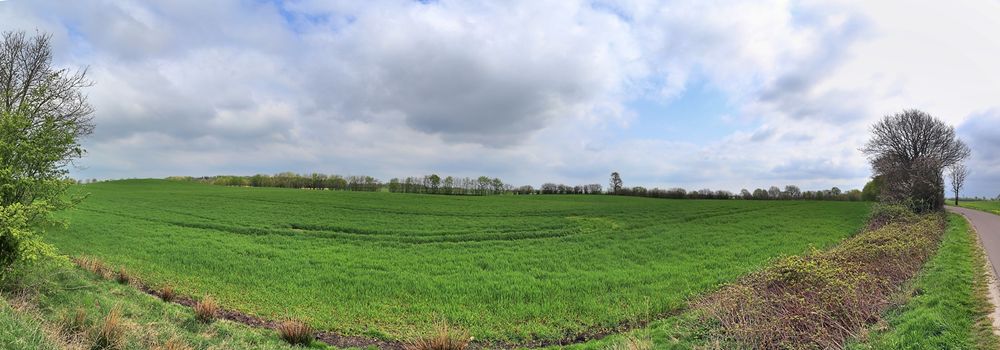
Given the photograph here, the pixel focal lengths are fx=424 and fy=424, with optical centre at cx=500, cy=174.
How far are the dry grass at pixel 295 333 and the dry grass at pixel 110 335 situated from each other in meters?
3.31

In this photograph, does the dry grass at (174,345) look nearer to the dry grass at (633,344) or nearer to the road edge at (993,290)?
the dry grass at (633,344)

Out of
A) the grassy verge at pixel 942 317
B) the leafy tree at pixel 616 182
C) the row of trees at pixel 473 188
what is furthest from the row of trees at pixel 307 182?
the grassy verge at pixel 942 317

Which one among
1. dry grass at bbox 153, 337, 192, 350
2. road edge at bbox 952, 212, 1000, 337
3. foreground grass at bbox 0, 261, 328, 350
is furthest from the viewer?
road edge at bbox 952, 212, 1000, 337

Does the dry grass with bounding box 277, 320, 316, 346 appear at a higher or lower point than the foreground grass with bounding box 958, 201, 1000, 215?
lower

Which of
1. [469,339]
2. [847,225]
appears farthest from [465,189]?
[469,339]

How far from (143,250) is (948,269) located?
33.4 meters

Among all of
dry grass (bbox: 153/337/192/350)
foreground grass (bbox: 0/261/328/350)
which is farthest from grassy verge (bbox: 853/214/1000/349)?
dry grass (bbox: 153/337/192/350)

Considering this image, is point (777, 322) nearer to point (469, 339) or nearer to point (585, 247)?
point (469, 339)

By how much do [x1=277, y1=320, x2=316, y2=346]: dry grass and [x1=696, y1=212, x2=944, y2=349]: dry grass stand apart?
10015 mm

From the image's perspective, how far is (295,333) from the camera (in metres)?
10.9

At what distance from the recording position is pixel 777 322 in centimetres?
922

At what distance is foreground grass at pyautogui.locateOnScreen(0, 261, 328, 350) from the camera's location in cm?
710

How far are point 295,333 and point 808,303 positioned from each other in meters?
12.6

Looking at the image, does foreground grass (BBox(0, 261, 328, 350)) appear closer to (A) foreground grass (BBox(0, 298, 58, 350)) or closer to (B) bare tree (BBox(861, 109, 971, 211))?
(A) foreground grass (BBox(0, 298, 58, 350))
